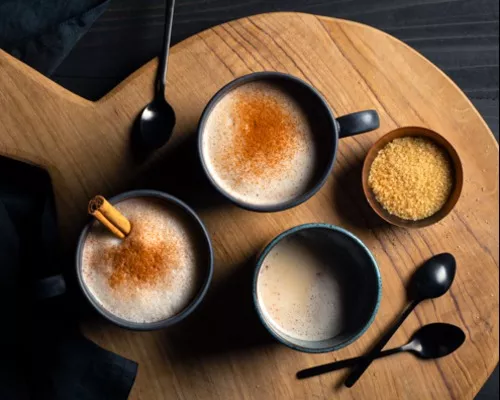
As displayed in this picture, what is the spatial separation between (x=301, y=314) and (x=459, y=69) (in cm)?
69

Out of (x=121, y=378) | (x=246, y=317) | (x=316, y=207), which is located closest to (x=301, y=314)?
(x=246, y=317)

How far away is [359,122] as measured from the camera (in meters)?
1.18

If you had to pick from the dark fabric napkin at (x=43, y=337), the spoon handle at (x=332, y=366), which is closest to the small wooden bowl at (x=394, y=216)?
the spoon handle at (x=332, y=366)

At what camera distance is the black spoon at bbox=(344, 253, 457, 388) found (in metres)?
1.28

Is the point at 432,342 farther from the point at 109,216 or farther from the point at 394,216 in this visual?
the point at 109,216

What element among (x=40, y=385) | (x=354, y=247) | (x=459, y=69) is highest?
(x=459, y=69)

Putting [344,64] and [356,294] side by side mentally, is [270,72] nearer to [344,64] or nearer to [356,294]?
[344,64]

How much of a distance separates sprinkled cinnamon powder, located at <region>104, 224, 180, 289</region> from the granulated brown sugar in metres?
0.43

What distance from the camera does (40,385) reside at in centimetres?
131

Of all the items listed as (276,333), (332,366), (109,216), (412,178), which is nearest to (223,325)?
(276,333)

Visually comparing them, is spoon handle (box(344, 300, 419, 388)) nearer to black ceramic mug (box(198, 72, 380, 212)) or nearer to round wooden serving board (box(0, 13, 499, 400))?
round wooden serving board (box(0, 13, 499, 400))

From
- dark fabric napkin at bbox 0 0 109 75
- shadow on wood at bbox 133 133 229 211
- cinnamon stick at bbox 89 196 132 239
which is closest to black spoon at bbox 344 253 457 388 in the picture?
shadow on wood at bbox 133 133 229 211

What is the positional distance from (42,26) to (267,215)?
63 centimetres

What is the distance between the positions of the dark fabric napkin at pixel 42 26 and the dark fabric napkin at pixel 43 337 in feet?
0.79
